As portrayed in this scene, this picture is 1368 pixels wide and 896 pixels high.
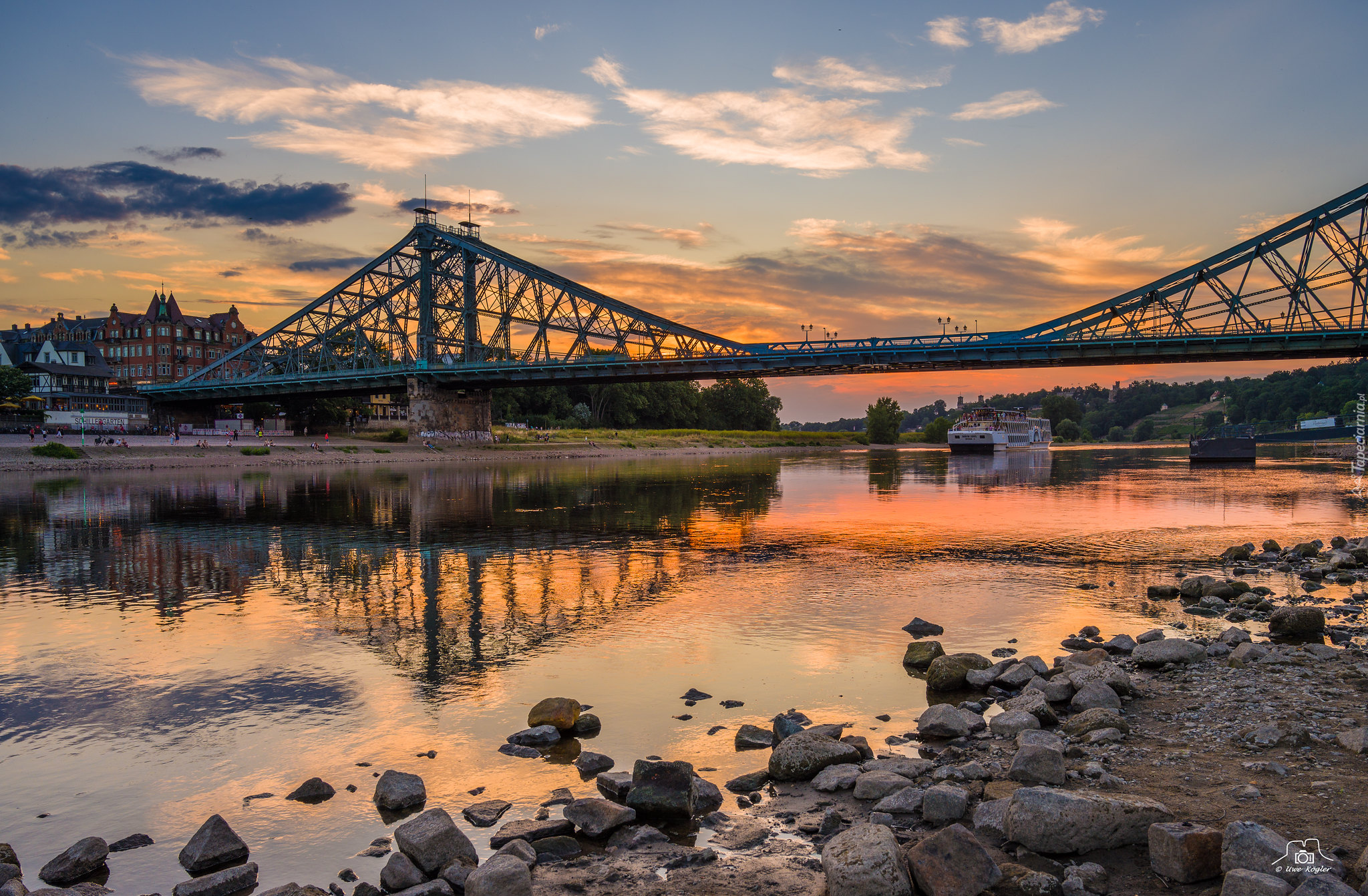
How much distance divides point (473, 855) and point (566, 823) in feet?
3.06

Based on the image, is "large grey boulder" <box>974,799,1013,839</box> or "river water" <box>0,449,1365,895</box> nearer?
"large grey boulder" <box>974,799,1013,839</box>

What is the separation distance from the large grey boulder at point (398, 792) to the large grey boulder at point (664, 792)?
2.08 meters

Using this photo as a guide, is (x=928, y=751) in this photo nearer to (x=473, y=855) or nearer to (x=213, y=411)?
(x=473, y=855)

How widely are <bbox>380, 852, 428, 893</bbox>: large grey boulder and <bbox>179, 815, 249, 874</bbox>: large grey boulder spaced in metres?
1.48

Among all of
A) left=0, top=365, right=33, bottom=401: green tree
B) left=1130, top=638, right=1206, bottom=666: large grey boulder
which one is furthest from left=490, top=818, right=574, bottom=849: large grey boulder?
left=0, top=365, right=33, bottom=401: green tree

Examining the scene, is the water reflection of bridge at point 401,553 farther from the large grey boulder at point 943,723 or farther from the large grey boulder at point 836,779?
the large grey boulder at point 943,723

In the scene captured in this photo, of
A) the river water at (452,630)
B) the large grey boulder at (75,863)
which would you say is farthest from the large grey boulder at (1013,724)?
the large grey boulder at (75,863)

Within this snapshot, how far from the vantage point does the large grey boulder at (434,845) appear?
22.2 feet

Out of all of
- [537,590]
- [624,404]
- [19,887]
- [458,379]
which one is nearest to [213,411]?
[458,379]

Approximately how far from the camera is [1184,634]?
46.4 feet

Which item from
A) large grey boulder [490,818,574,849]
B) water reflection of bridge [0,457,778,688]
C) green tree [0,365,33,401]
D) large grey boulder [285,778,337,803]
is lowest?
water reflection of bridge [0,457,778,688]

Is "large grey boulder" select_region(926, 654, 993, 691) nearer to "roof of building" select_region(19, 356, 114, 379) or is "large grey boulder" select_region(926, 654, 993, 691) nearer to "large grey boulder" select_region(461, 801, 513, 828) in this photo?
"large grey boulder" select_region(461, 801, 513, 828)

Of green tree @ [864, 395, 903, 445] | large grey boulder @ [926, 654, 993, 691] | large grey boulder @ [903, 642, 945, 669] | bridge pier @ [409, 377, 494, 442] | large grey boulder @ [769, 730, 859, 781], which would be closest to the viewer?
large grey boulder @ [769, 730, 859, 781]

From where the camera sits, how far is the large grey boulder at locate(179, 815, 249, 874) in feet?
23.0
